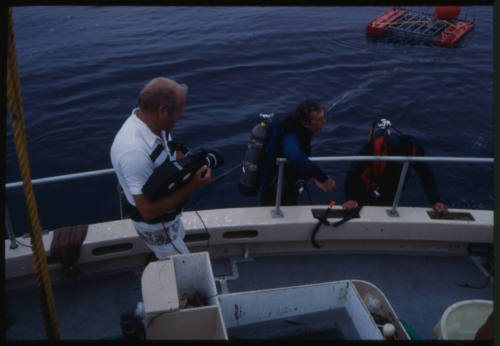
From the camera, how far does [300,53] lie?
16469 mm

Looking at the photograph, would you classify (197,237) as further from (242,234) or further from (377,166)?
(377,166)

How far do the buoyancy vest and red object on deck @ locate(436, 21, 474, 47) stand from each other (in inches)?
677

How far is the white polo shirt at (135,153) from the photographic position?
2.42m

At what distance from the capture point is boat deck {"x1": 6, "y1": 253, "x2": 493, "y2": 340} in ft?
11.1

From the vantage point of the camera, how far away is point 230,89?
12695 mm

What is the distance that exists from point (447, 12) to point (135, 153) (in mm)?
21974

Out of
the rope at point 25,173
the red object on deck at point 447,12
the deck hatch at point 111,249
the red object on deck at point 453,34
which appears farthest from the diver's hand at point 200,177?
the red object on deck at point 447,12

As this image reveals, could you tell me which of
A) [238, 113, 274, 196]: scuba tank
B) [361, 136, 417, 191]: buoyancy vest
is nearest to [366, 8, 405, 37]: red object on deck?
[361, 136, 417, 191]: buoyancy vest

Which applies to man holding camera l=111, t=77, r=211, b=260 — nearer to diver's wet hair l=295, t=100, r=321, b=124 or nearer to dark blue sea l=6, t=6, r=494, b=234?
diver's wet hair l=295, t=100, r=321, b=124

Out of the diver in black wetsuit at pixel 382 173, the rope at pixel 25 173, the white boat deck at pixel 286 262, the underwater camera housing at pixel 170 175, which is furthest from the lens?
the diver in black wetsuit at pixel 382 173

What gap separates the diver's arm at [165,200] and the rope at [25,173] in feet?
2.72

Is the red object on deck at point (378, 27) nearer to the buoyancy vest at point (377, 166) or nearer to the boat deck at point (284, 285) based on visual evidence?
the buoyancy vest at point (377, 166)

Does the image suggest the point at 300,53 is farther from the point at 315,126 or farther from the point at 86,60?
the point at 315,126

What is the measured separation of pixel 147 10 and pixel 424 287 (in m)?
23.6
